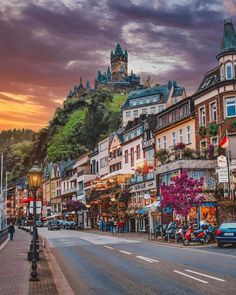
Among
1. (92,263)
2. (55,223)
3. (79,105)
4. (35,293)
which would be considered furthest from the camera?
(79,105)

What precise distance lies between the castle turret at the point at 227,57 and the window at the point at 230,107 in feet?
6.72

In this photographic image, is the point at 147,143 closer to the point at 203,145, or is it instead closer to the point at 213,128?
the point at 203,145

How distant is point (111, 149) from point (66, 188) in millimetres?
41108

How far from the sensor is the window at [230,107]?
45312 millimetres

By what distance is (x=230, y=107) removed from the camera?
45562 mm

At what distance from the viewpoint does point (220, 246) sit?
29391 millimetres

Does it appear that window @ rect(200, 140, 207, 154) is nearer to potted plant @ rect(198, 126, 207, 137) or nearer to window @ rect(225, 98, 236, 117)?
potted plant @ rect(198, 126, 207, 137)

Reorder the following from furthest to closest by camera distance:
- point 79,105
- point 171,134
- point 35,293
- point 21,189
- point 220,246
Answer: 1. point 21,189
2. point 79,105
3. point 171,134
4. point 220,246
5. point 35,293

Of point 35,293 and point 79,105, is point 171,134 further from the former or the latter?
point 79,105

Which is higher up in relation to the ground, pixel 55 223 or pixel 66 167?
pixel 66 167

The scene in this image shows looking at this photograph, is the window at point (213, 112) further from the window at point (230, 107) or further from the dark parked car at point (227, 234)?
the dark parked car at point (227, 234)

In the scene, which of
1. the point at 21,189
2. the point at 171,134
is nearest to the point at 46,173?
the point at 21,189

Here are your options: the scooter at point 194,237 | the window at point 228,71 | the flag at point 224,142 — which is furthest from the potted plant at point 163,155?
the scooter at point 194,237

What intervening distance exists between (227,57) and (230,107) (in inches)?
187
